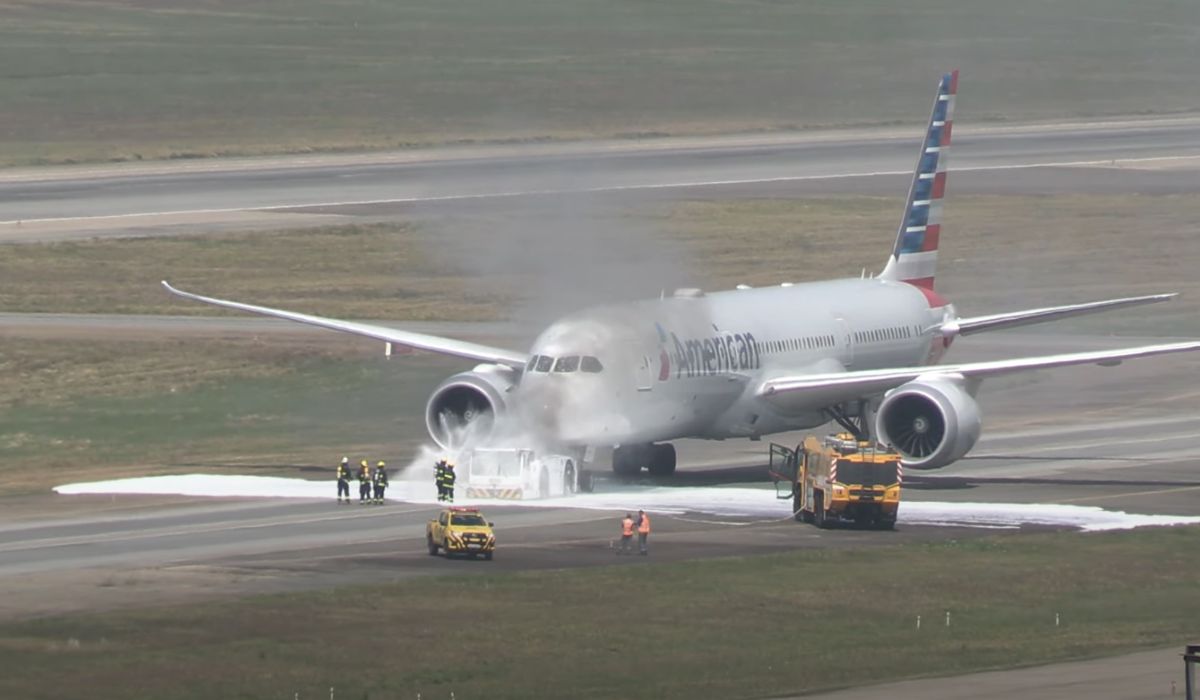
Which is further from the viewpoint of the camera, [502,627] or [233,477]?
[233,477]

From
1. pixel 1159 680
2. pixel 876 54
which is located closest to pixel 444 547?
pixel 1159 680

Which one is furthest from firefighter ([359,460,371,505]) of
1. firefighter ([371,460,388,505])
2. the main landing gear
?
the main landing gear

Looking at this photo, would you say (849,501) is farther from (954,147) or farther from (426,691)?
(954,147)

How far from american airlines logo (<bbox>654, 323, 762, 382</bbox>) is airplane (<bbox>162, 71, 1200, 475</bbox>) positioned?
0.06m

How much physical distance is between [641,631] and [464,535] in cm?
861

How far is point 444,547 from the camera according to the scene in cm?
5731

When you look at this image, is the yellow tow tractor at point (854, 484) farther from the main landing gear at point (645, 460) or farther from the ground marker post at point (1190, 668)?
the ground marker post at point (1190, 668)

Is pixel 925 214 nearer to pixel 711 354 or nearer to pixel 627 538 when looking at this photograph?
pixel 711 354

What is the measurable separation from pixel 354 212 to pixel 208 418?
4444 cm

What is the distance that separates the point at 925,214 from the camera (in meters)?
84.6

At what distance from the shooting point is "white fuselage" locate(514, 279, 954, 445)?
6675 centimetres

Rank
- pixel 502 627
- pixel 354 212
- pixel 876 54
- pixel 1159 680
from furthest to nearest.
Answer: pixel 876 54
pixel 354 212
pixel 502 627
pixel 1159 680

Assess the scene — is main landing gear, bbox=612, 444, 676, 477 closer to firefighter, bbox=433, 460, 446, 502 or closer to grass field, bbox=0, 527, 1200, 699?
firefighter, bbox=433, 460, 446, 502

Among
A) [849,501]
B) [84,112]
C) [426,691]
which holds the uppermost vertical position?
[84,112]
